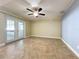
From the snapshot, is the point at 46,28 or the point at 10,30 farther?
the point at 46,28

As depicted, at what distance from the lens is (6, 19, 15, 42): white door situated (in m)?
6.29

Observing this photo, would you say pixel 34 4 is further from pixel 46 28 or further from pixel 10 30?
pixel 46 28

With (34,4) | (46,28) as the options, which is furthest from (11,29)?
(46,28)

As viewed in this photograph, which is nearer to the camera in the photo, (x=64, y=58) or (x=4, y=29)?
(x=64, y=58)

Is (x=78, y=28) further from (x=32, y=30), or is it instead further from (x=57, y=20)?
(x=32, y=30)

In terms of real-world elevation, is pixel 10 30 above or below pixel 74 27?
below

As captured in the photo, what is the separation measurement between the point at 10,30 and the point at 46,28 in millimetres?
4664

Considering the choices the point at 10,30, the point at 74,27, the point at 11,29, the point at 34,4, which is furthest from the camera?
the point at 11,29

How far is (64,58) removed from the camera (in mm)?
3293

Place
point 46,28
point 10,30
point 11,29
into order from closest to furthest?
point 10,30 < point 11,29 < point 46,28

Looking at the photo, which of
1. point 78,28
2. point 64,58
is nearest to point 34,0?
point 78,28

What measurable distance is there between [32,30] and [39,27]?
103cm

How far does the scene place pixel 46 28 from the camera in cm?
1023

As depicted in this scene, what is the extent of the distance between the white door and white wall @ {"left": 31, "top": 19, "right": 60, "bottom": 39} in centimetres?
407
